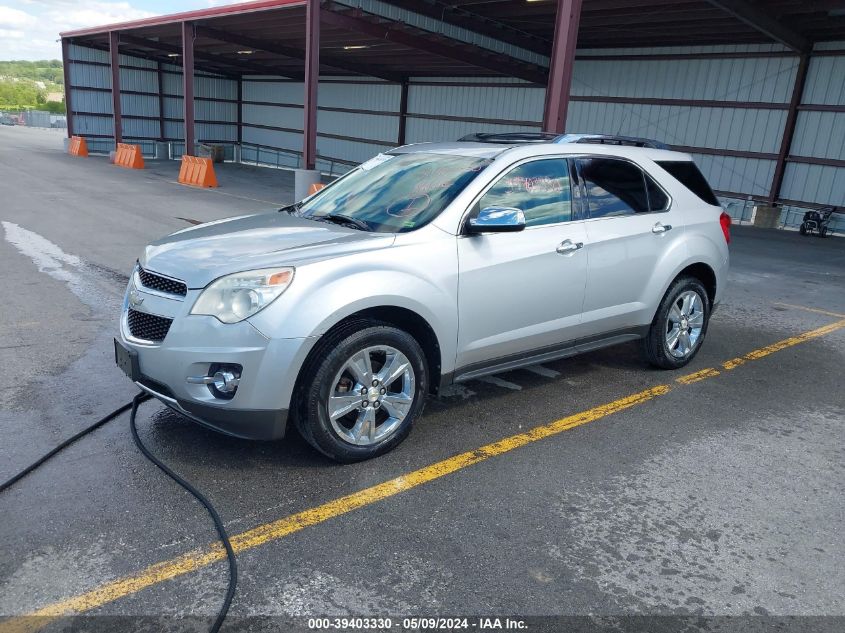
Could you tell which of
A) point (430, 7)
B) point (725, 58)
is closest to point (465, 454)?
point (430, 7)

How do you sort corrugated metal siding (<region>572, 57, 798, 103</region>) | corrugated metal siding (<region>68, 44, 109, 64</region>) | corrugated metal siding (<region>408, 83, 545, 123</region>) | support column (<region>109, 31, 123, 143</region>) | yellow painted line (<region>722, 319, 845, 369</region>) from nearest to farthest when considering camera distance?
yellow painted line (<region>722, 319, 845, 369</region>) < corrugated metal siding (<region>572, 57, 798, 103</region>) < corrugated metal siding (<region>408, 83, 545, 123</region>) < support column (<region>109, 31, 123, 143</region>) < corrugated metal siding (<region>68, 44, 109, 64</region>)

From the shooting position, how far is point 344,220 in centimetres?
453

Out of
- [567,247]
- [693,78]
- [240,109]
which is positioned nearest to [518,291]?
[567,247]

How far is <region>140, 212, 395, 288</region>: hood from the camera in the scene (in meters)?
3.70

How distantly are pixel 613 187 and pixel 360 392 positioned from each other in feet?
8.73

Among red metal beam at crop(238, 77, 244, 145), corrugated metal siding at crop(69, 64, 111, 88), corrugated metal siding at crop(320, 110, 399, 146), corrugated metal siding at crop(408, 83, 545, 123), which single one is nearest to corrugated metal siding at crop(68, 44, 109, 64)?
corrugated metal siding at crop(69, 64, 111, 88)

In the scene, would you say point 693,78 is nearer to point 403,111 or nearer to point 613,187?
point 403,111

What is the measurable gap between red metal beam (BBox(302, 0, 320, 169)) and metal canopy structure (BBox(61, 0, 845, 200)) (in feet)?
0.08

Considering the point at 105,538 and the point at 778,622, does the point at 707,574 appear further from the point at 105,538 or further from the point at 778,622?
the point at 105,538

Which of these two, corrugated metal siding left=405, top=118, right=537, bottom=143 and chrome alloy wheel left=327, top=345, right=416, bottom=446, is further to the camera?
corrugated metal siding left=405, top=118, right=537, bottom=143

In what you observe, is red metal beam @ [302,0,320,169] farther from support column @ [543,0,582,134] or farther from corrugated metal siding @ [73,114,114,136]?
corrugated metal siding @ [73,114,114,136]

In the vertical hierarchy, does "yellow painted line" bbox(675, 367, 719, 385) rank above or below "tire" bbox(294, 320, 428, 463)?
below

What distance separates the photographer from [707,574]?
10.1 feet

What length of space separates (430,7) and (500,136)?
14.7 meters
